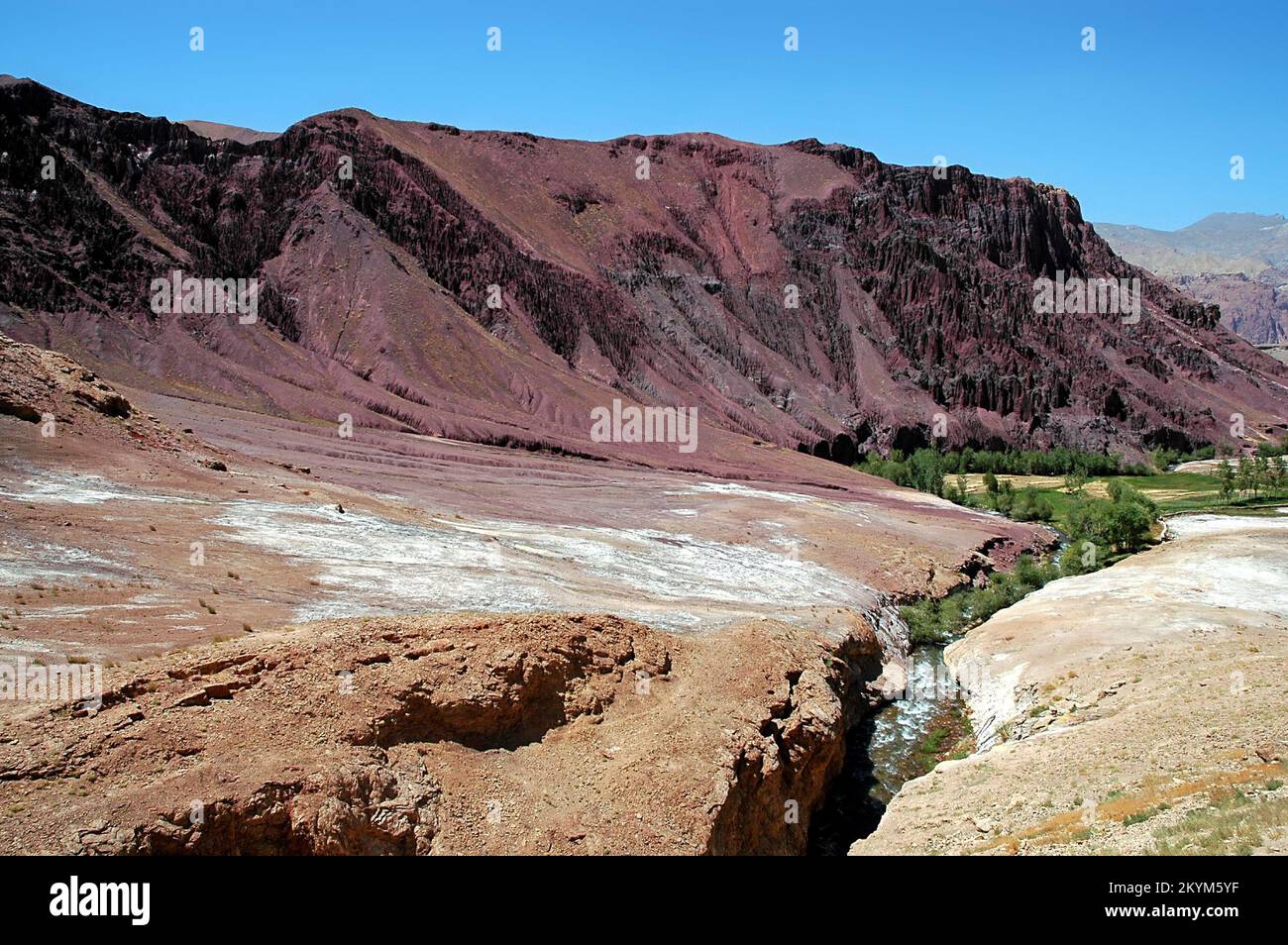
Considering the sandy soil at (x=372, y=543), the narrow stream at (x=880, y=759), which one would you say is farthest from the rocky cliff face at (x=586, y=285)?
the narrow stream at (x=880, y=759)

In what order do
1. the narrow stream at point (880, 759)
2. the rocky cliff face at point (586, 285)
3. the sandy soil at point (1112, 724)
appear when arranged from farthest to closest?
the rocky cliff face at point (586, 285), the narrow stream at point (880, 759), the sandy soil at point (1112, 724)

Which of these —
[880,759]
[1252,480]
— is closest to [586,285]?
[1252,480]

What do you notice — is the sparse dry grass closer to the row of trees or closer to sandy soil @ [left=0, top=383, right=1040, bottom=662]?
sandy soil @ [left=0, top=383, right=1040, bottom=662]

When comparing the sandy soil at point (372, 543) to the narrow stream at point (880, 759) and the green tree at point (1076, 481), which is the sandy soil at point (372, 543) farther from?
the green tree at point (1076, 481)

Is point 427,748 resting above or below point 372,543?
below

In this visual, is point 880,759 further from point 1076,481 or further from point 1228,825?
point 1076,481

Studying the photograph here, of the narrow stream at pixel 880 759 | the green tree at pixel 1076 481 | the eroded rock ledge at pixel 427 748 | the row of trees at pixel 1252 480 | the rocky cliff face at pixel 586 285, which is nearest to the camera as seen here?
the eroded rock ledge at pixel 427 748

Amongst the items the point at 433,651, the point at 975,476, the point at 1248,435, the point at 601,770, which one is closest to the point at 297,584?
the point at 433,651
